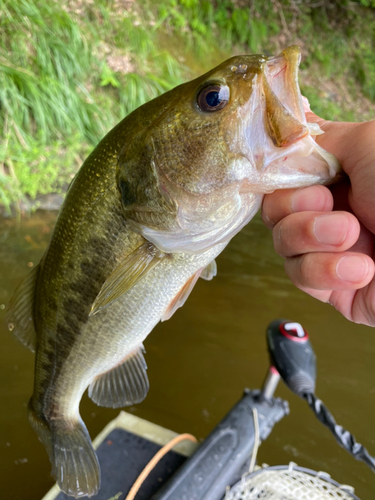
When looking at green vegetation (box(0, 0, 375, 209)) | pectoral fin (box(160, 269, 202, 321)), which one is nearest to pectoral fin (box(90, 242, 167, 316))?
pectoral fin (box(160, 269, 202, 321))

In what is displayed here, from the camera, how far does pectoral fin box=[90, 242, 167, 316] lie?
1.09m

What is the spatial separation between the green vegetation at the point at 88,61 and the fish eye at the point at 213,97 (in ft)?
10.7

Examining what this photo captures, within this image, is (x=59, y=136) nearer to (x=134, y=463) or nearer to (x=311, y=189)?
(x=134, y=463)

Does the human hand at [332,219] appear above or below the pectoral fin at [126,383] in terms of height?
above

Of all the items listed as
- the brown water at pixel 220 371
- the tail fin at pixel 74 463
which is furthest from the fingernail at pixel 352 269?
the brown water at pixel 220 371

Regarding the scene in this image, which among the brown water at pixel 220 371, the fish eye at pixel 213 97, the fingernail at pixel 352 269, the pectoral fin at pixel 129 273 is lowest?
the brown water at pixel 220 371

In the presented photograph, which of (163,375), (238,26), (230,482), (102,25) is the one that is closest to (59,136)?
(102,25)

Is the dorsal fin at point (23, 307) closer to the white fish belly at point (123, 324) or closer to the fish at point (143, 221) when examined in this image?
the fish at point (143, 221)

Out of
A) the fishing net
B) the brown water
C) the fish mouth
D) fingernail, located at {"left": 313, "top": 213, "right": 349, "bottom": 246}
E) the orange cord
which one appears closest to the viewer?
the fish mouth

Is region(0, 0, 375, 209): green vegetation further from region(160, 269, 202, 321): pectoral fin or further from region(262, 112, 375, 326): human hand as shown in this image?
region(262, 112, 375, 326): human hand

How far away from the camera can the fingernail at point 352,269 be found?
972 mm

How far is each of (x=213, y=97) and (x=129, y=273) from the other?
0.55 metres

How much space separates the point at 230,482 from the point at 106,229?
5.38 ft

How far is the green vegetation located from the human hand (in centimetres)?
335
